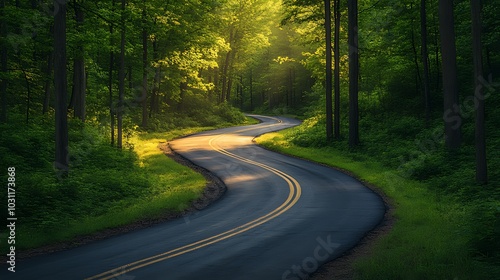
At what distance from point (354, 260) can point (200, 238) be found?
4312 millimetres

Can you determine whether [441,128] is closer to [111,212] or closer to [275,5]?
[111,212]

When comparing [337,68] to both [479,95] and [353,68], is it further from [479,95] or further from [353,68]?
[479,95]

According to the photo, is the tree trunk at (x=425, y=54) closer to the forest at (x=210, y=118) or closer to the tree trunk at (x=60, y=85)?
the forest at (x=210, y=118)

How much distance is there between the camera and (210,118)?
54938 millimetres

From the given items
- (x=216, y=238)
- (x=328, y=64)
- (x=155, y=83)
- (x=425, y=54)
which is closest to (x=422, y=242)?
(x=216, y=238)

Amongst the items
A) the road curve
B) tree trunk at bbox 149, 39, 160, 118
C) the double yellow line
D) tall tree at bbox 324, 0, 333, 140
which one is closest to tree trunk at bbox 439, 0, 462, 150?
the road curve

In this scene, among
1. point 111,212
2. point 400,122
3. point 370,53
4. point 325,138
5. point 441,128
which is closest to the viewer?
point 111,212

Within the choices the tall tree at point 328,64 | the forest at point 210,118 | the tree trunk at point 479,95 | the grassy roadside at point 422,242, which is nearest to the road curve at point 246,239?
the grassy roadside at point 422,242

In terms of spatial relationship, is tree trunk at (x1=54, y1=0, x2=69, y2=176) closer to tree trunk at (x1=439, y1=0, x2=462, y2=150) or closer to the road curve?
the road curve

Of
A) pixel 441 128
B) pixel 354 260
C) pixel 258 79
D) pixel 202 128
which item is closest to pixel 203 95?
pixel 202 128

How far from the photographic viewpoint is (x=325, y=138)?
33406mm

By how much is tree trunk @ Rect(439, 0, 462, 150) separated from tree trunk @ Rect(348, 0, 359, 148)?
764cm

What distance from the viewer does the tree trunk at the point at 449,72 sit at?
20.8 m

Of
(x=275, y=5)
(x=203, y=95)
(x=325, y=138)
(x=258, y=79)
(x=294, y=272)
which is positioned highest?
(x=275, y=5)
